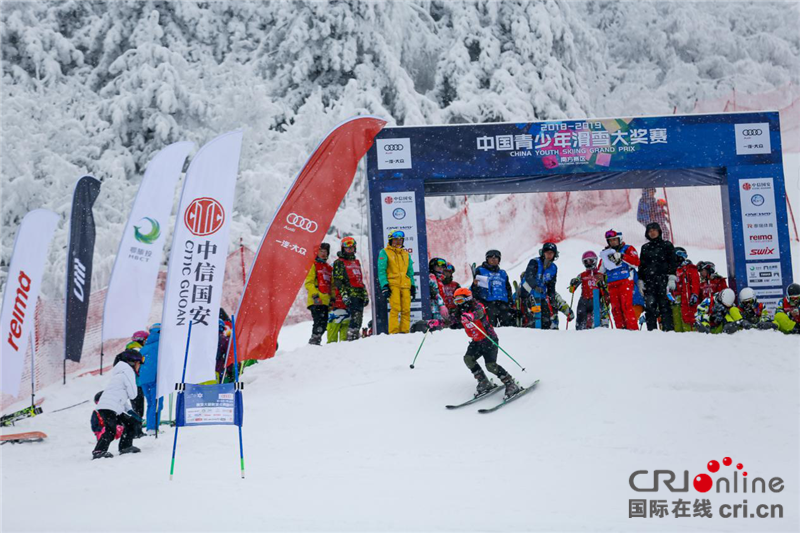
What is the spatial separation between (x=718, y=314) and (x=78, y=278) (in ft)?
30.3

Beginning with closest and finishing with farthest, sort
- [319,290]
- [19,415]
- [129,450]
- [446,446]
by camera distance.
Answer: [446,446] → [129,450] → [19,415] → [319,290]

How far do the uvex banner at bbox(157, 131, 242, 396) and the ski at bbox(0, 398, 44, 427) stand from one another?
3.75m

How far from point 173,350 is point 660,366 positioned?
513cm

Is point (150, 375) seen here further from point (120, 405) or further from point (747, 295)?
point (747, 295)

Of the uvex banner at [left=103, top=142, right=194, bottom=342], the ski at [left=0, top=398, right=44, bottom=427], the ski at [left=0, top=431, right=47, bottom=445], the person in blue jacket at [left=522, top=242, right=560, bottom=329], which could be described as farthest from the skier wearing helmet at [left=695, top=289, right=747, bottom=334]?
the ski at [left=0, top=398, right=44, bottom=427]

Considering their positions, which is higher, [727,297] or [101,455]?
[727,297]

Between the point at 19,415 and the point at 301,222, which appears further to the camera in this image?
the point at 301,222

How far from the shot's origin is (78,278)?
1207cm

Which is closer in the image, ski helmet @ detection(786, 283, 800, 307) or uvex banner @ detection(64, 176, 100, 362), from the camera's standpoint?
ski helmet @ detection(786, 283, 800, 307)

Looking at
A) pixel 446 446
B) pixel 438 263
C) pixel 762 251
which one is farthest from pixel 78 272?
pixel 762 251

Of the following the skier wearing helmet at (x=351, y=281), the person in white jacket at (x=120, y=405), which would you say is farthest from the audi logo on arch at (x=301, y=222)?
the person in white jacket at (x=120, y=405)

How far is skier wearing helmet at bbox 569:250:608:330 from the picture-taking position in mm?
10727

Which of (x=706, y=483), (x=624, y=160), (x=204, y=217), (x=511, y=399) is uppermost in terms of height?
(x=624, y=160)

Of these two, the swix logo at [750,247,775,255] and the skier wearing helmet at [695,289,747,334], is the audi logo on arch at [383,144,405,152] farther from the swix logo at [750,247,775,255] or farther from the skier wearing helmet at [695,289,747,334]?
the swix logo at [750,247,775,255]
